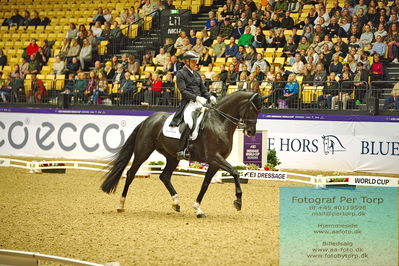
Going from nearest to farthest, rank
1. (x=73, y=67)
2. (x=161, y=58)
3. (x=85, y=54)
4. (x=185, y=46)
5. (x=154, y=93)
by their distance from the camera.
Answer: (x=154, y=93) < (x=185, y=46) < (x=161, y=58) < (x=73, y=67) < (x=85, y=54)

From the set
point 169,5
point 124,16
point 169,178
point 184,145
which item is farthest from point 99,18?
point 184,145

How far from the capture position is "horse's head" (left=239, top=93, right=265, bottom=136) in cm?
1190

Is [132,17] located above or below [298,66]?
above

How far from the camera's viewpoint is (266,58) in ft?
74.2

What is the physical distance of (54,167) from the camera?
1934cm

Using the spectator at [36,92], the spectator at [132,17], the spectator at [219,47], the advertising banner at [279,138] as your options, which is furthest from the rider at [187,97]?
the spectator at [132,17]

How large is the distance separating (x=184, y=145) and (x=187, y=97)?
826 mm

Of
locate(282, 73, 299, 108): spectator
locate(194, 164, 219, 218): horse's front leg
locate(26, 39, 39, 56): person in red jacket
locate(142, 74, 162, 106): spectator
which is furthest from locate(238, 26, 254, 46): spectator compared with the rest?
locate(194, 164, 219, 218): horse's front leg

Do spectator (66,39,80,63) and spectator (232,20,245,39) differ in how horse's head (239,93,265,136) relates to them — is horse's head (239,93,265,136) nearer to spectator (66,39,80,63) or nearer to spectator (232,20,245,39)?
spectator (232,20,245,39)

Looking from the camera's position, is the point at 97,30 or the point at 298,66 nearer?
the point at 298,66

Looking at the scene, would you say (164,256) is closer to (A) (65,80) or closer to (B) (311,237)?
(B) (311,237)

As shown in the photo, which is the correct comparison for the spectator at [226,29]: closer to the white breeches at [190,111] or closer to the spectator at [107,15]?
the spectator at [107,15]

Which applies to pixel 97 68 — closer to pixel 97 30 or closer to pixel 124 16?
pixel 97 30

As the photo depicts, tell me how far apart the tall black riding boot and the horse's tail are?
1.14 m
